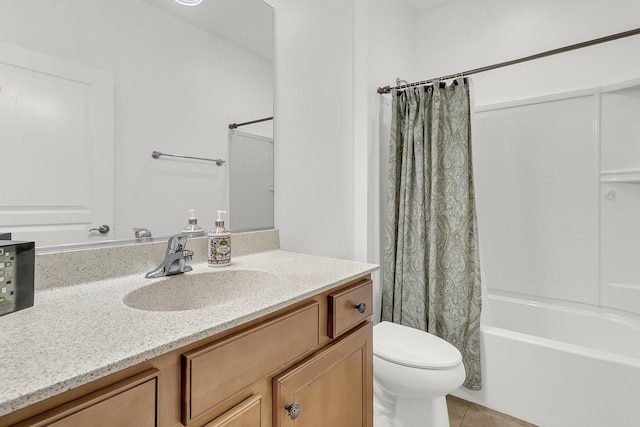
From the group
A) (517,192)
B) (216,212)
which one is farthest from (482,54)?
(216,212)

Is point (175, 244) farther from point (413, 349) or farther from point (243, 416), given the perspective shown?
point (413, 349)

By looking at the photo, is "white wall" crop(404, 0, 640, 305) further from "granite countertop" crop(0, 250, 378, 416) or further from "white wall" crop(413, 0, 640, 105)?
"granite countertop" crop(0, 250, 378, 416)

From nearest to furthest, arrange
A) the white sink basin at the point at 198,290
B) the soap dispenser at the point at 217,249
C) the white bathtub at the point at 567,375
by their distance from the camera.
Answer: the white sink basin at the point at 198,290 < the soap dispenser at the point at 217,249 < the white bathtub at the point at 567,375

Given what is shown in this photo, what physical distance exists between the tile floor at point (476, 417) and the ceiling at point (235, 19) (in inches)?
79.3

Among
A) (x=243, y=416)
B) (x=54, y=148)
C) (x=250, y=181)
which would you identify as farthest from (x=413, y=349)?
(x=54, y=148)

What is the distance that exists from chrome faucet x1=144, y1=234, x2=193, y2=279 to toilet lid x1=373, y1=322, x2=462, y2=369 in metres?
0.88

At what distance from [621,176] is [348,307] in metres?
1.98

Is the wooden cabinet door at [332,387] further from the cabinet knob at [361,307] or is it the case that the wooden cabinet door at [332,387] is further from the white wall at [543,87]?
the white wall at [543,87]

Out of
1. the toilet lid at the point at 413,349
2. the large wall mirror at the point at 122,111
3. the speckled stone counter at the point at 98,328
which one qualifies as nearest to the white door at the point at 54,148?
the large wall mirror at the point at 122,111

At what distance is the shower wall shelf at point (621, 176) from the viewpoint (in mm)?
1847

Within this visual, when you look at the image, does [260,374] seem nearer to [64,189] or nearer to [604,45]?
[64,189]

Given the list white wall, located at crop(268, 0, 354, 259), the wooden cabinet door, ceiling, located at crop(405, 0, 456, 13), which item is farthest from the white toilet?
ceiling, located at crop(405, 0, 456, 13)

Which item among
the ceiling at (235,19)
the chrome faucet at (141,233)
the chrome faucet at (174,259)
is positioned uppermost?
the ceiling at (235,19)

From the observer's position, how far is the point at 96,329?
1.97 feet
